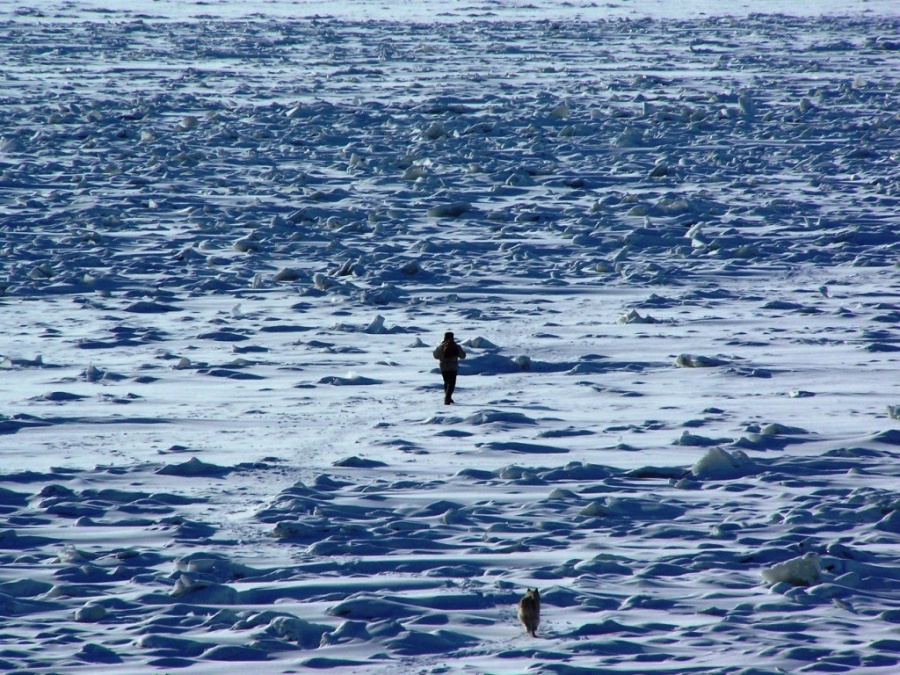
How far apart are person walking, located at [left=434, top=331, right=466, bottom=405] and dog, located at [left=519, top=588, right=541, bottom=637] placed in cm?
280

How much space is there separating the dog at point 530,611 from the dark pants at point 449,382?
2836 millimetres

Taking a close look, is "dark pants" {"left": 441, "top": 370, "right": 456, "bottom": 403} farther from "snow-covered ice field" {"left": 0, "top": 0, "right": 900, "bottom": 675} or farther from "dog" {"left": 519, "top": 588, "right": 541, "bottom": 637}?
"dog" {"left": 519, "top": 588, "right": 541, "bottom": 637}

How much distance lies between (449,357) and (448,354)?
3cm

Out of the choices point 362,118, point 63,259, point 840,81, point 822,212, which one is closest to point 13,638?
point 63,259

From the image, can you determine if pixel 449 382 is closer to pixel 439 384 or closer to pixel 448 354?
pixel 448 354

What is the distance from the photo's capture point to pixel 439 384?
26.0ft

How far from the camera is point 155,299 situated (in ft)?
32.7

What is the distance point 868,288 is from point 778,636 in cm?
621

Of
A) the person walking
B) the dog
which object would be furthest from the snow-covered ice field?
the person walking

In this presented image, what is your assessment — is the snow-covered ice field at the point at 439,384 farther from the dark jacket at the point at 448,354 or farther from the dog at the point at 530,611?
the dark jacket at the point at 448,354

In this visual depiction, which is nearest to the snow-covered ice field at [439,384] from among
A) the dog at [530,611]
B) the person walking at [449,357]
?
the dog at [530,611]

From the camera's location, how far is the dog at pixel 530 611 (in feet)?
14.8

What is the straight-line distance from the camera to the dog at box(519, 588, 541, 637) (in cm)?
450

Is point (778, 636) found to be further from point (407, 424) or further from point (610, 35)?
point (610, 35)
